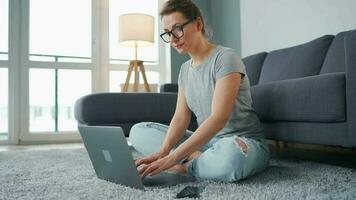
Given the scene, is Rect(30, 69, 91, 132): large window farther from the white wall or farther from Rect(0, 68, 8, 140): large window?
the white wall

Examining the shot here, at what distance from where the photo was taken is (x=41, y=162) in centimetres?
176

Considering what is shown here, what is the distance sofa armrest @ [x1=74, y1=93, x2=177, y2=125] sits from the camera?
2.13 meters

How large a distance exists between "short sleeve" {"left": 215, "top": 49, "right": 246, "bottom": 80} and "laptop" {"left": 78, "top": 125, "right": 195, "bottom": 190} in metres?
0.36

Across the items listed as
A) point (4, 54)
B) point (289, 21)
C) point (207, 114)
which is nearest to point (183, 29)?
point (207, 114)

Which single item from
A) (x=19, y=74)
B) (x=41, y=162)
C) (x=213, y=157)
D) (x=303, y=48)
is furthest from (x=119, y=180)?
(x=19, y=74)

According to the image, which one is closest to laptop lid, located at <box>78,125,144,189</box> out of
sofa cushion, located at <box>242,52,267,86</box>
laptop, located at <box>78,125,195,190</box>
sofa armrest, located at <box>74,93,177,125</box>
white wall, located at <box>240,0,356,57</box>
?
laptop, located at <box>78,125,195,190</box>

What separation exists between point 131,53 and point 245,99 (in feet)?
9.45

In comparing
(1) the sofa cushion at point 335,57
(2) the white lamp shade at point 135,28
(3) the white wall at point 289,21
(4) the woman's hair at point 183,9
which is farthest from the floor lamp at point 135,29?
(4) the woman's hair at point 183,9

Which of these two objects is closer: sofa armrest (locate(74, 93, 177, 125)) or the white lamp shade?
sofa armrest (locate(74, 93, 177, 125))

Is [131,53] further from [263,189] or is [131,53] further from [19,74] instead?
[263,189]

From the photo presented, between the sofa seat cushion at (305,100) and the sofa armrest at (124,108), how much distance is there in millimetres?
690

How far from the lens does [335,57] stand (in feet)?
6.37

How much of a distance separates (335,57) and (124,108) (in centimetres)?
122

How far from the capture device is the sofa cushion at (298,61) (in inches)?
82.6
